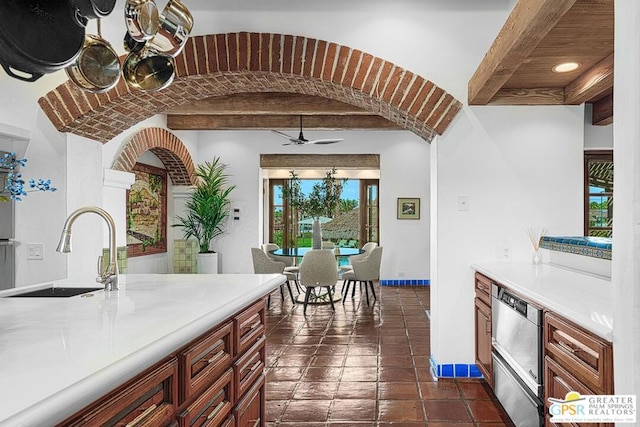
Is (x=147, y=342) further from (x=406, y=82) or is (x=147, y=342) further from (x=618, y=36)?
(x=406, y=82)

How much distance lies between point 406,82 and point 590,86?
4.00 feet

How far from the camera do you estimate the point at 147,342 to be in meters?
1.26

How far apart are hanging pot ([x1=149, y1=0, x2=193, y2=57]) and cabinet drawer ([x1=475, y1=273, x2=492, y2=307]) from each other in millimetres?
2387

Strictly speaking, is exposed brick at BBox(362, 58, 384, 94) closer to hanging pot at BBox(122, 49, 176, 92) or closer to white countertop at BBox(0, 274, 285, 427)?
hanging pot at BBox(122, 49, 176, 92)

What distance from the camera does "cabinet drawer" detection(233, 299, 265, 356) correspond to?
2053mm

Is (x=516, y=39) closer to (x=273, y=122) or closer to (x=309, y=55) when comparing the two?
(x=309, y=55)

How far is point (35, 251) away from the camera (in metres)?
3.71

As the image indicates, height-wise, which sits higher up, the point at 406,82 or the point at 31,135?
the point at 406,82

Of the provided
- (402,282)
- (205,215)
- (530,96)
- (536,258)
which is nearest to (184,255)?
(205,215)

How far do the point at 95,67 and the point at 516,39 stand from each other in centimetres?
197

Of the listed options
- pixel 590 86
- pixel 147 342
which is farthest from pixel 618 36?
pixel 590 86

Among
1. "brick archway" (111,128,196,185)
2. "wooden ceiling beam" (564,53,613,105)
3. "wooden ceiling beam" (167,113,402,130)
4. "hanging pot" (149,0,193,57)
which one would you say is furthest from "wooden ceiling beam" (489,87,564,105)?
"brick archway" (111,128,196,185)

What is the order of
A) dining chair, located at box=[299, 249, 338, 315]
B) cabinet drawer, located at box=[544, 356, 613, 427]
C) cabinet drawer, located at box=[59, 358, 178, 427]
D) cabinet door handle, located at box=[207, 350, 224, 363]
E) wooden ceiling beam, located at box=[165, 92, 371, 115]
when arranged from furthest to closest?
1. wooden ceiling beam, located at box=[165, 92, 371, 115]
2. dining chair, located at box=[299, 249, 338, 315]
3. cabinet drawer, located at box=[544, 356, 613, 427]
4. cabinet door handle, located at box=[207, 350, 224, 363]
5. cabinet drawer, located at box=[59, 358, 178, 427]

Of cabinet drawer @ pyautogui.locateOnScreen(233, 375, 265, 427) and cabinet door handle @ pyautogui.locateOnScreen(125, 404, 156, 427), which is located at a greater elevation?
cabinet door handle @ pyautogui.locateOnScreen(125, 404, 156, 427)
